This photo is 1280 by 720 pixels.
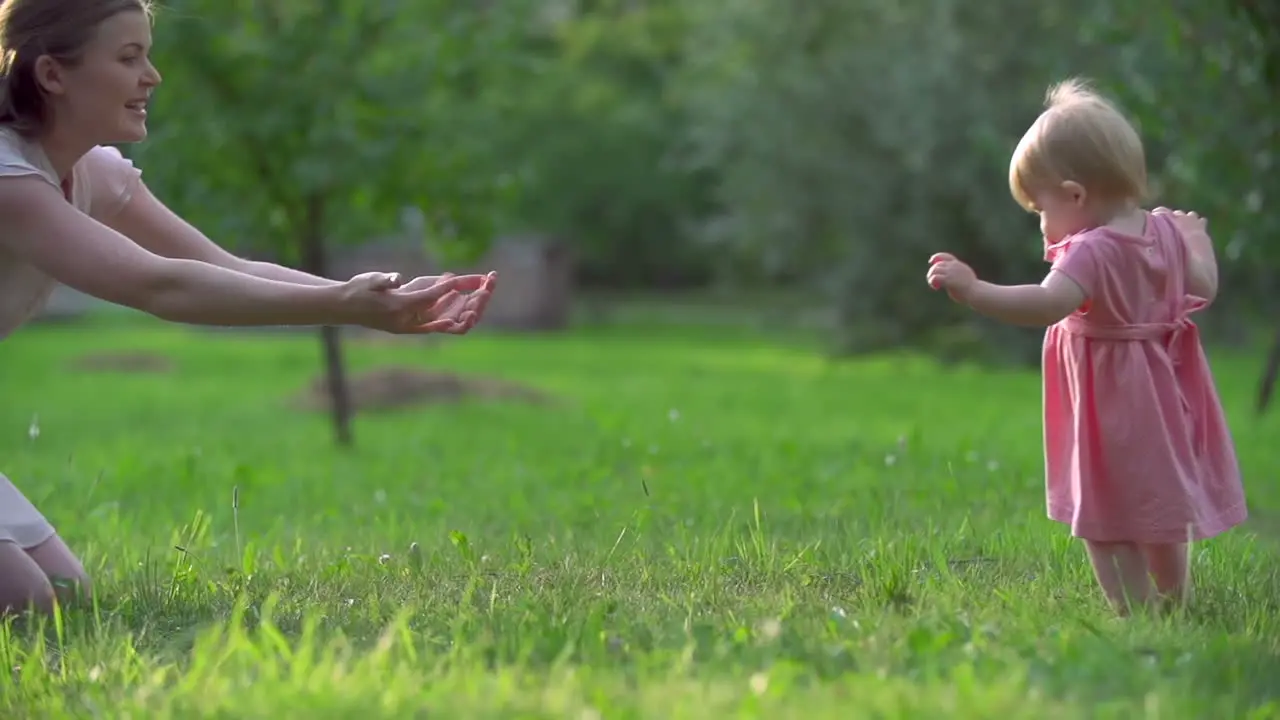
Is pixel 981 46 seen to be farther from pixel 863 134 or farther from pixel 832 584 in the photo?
pixel 832 584

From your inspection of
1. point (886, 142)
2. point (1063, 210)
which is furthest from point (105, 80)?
point (886, 142)

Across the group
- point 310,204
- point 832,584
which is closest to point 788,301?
point 310,204

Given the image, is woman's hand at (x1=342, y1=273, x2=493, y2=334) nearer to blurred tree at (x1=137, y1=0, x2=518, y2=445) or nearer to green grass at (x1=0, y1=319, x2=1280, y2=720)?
green grass at (x1=0, y1=319, x2=1280, y2=720)

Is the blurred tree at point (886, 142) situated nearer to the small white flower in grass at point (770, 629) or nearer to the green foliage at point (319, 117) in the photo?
the green foliage at point (319, 117)

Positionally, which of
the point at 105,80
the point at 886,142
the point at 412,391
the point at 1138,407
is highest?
the point at 886,142

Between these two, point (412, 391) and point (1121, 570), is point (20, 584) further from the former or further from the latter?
point (412, 391)

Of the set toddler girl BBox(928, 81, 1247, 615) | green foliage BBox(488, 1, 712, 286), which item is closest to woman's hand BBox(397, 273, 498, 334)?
toddler girl BBox(928, 81, 1247, 615)

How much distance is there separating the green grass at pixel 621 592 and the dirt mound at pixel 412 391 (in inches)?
181

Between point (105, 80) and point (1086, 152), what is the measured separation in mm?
2749

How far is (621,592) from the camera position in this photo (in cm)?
467

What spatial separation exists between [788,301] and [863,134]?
30.5 feet

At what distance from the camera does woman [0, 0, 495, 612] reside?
13.6 feet

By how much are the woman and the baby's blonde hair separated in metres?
1.58

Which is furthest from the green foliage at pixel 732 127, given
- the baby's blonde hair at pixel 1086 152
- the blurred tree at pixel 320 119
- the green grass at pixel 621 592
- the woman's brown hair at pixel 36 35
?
the woman's brown hair at pixel 36 35
